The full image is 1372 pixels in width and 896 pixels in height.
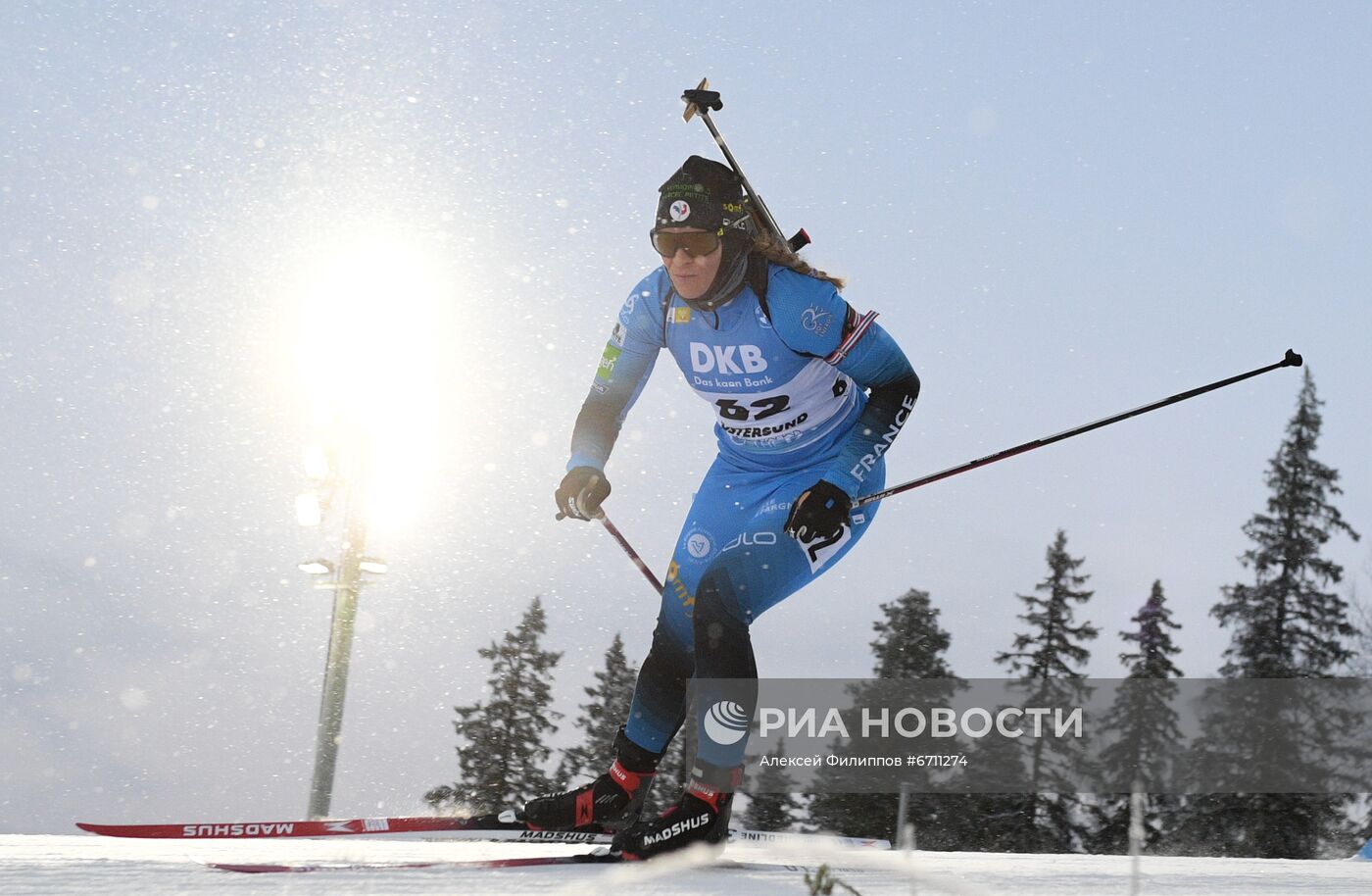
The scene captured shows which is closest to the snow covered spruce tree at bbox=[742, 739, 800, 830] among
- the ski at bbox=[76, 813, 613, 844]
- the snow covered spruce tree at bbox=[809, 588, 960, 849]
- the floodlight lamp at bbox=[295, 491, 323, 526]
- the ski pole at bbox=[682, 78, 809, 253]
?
the snow covered spruce tree at bbox=[809, 588, 960, 849]

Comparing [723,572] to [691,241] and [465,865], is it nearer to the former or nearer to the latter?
[691,241]

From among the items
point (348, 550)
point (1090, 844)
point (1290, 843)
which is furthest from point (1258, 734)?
point (348, 550)

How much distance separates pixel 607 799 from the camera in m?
4.15

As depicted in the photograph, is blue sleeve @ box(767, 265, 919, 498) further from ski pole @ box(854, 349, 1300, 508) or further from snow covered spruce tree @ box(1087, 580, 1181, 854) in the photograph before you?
snow covered spruce tree @ box(1087, 580, 1181, 854)

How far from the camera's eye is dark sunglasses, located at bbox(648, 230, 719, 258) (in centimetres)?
384

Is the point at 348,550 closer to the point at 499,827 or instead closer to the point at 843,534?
the point at 499,827

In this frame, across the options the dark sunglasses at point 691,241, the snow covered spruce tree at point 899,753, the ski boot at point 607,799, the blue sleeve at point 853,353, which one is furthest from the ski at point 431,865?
the snow covered spruce tree at point 899,753

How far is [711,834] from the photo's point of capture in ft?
11.3

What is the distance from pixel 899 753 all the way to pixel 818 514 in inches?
998

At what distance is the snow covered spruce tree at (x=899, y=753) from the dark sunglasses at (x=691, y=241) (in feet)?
66.0

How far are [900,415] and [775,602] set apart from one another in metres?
0.79

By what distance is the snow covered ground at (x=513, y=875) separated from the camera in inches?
86.7

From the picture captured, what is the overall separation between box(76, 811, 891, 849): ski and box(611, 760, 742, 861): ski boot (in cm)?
72

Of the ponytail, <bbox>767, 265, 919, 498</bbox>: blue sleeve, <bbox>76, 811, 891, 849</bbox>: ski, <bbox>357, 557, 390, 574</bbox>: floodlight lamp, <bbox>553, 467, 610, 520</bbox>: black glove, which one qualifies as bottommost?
<bbox>76, 811, 891, 849</bbox>: ski
